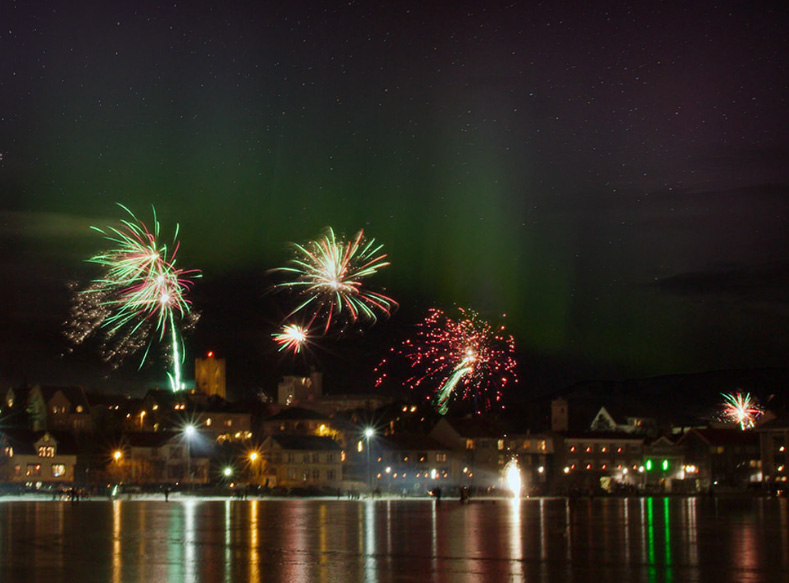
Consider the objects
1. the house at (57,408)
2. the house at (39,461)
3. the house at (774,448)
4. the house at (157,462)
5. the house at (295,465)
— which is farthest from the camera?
the house at (57,408)

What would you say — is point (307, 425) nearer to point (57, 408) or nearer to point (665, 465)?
point (57, 408)

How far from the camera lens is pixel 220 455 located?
10369 cm

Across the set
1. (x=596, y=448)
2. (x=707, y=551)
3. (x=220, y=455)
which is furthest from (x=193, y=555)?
(x=596, y=448)

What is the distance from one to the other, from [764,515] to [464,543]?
1014 inches

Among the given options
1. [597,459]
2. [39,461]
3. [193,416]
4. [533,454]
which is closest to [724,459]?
[597,459]

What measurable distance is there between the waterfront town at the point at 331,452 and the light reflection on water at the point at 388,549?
40930 millimetres

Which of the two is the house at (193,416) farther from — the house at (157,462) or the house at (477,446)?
the house at (477,446)

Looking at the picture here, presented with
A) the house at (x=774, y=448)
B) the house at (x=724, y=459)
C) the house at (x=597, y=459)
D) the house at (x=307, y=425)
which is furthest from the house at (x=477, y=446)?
the house at (x=774, y=448)

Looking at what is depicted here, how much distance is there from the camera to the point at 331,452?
98.3 m

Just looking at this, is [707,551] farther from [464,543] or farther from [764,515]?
[764,515]

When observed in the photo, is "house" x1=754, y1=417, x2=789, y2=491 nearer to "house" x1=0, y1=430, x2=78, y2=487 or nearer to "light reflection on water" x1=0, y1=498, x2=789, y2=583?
"light reflection on water" x1=0, y1=498, x2=789, y2=583

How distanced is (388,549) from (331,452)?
70960 mm

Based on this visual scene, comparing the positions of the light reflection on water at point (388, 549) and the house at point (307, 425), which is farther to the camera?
the house at point (307, 425)

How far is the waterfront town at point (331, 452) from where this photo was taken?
9725 cm
